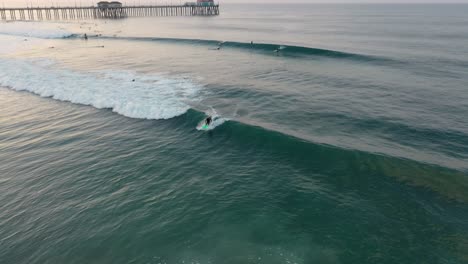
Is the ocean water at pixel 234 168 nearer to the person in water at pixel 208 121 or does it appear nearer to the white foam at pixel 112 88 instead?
the white foam at pixel 112 88

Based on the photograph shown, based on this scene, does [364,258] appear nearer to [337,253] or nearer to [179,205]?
[337,253]

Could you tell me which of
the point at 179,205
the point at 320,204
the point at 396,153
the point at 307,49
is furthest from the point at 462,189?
the point at 307,49

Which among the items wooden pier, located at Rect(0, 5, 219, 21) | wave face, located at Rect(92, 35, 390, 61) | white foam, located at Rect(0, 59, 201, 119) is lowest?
white foam, located at Rect(0, 59, 201, 119)

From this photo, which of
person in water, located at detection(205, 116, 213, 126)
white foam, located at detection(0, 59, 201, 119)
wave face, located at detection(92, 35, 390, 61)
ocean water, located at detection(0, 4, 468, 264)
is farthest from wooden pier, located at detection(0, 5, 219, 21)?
person in water, located at detection(205, 116, 213, 126)

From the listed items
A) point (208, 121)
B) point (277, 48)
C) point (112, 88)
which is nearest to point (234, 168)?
point (208, 121)

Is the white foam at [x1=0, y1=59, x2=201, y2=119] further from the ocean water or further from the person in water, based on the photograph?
the person in water

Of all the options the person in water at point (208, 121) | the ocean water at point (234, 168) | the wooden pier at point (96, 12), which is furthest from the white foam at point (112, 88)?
the wooden pier at point (96, 12)

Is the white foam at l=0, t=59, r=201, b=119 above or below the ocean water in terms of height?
above
